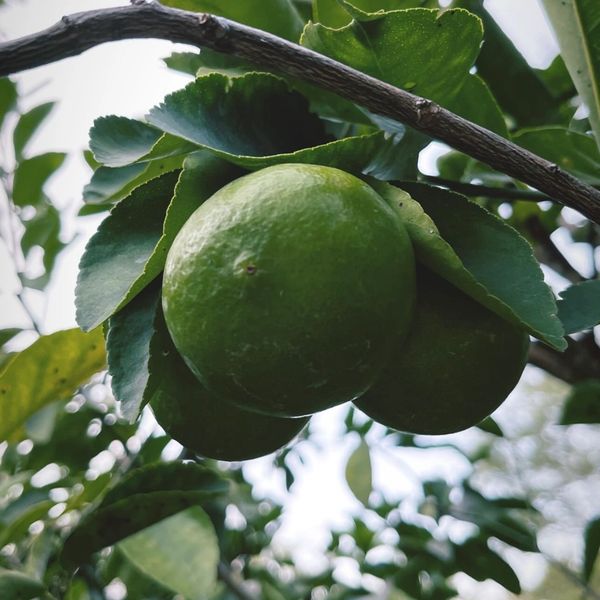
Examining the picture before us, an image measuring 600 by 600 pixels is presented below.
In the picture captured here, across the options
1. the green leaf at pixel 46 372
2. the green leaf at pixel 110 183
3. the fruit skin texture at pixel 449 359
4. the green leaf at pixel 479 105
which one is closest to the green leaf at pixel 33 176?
the green leaf at pixel 46 372

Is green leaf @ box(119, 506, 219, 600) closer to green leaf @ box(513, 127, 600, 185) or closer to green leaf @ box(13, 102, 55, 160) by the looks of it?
green leaf @ box(513, 127, 600, 185)

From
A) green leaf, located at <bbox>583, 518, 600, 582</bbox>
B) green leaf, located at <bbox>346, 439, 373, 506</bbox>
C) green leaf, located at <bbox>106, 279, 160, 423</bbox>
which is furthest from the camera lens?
green leaf, located at <bbox>346, 439, 373, 506</bbox>

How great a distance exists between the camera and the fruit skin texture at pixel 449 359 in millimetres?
676

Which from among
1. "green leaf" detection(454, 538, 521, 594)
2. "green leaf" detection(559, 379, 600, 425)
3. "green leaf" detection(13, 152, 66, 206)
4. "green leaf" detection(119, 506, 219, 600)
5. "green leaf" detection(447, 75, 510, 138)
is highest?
"green leaf" detection(447, 75, 510, 138)

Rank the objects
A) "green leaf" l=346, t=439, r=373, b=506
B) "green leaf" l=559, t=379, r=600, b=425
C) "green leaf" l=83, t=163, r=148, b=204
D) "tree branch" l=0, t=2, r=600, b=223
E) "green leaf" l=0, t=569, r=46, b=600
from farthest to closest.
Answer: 1. "green leaf" l=346, t=439, r=373, b=506
2. "green leaf" l=559, t=379, r=600, b=425
3. "green leaf" l=0, t=569, r=46, b=600
4. "green leaf" l=83, t=163, r=148, b=204
5. "tree branch" l=0, t=2, r=600, b=223

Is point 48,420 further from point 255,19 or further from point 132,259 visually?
point 255,19

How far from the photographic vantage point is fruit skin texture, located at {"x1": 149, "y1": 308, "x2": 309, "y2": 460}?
736 millimetres

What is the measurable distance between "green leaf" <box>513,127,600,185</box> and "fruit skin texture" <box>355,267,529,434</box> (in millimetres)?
285

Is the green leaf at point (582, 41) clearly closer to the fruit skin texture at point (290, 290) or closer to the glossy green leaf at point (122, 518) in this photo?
the fruit skin texture at point (290, 290)

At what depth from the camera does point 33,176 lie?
1507 mm

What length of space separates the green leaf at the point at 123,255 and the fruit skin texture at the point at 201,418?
8 centimetres

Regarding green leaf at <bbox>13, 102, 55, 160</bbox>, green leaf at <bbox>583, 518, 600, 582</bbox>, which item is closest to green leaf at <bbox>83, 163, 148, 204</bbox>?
green leaf at <bbox>13, 102, 55, 160</bbox>

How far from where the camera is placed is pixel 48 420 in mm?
1065

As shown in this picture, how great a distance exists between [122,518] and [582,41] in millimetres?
772
